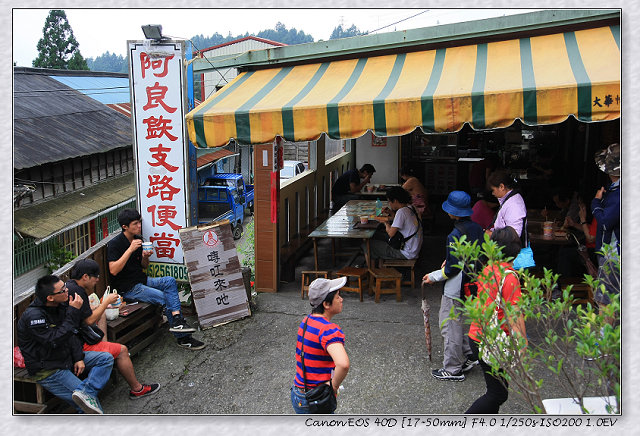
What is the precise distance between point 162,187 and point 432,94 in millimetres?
3309

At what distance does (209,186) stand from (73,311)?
1276 cm

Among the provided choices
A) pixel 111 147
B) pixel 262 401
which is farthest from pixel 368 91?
pixel 111 147

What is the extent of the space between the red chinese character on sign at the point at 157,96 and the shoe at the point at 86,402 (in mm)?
3261

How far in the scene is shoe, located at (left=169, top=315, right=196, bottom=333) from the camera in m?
6.20

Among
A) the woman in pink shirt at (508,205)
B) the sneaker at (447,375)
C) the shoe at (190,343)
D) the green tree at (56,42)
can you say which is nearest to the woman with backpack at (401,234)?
the woman in pink shirt at (508,205)

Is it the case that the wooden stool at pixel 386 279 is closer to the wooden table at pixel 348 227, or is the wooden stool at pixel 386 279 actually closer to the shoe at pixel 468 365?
the wooden table at pixel 348 227

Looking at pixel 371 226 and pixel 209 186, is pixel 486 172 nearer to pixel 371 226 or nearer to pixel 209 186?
pixel 371 226

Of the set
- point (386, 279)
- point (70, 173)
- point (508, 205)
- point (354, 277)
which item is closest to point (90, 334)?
point (354, 277)

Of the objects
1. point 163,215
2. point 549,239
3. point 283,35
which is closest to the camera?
point 163,215

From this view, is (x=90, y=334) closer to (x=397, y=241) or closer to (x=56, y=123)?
(x=397, y=241)

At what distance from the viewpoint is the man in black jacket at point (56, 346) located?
449 cm

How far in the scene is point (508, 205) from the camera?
5789mm

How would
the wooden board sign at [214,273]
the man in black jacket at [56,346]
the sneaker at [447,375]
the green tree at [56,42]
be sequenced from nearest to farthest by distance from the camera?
the man in black jacket at [56,346], the sneaker at [447,375], the wooden board sign at [214,273], the green tree at [56,42]

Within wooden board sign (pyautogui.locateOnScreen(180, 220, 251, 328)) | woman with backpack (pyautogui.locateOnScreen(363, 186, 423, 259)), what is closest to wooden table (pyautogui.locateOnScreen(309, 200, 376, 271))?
woman with backpack (pyautogui.locateOnScreen(363, 186, 423, 259))
